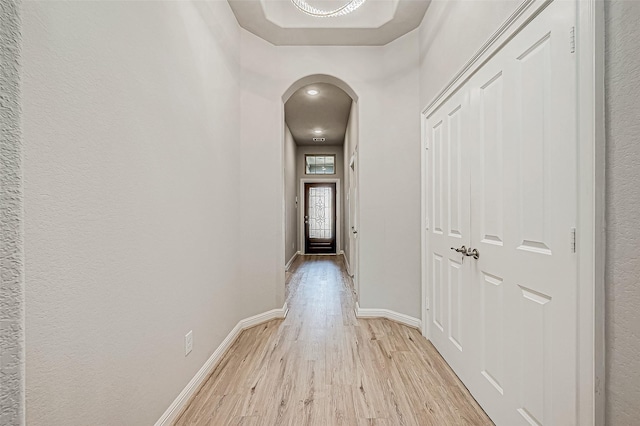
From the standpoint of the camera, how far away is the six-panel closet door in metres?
1.18

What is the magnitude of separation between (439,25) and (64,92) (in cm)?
247

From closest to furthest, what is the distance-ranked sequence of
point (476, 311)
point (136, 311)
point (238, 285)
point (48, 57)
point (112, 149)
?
point (48, 57)
point (112, 149)
point (136, 311)
point (476, 311)
point (238, 285)

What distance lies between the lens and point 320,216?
29.1ft

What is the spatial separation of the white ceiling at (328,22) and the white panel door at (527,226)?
1431 millimetres

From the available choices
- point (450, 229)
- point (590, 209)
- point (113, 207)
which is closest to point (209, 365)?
point (113, 207)

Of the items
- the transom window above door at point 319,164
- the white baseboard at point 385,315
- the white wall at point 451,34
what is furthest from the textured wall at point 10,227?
the transom window above door at point 319,164

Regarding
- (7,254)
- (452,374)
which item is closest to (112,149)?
(7,254)

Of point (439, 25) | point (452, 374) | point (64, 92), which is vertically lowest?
point (452, 374)

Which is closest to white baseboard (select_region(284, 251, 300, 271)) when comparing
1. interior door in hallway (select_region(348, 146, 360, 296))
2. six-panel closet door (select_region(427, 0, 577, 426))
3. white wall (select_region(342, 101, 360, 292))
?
white wall (select_region(342, 101, 360, 292))

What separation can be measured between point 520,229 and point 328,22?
253 cm

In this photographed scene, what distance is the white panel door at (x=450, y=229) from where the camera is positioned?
2.00 metres

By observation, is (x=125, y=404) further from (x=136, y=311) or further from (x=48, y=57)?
(x=48, y=57)

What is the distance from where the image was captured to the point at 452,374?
2.12 metres

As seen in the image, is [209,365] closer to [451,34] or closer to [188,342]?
[188,342]
